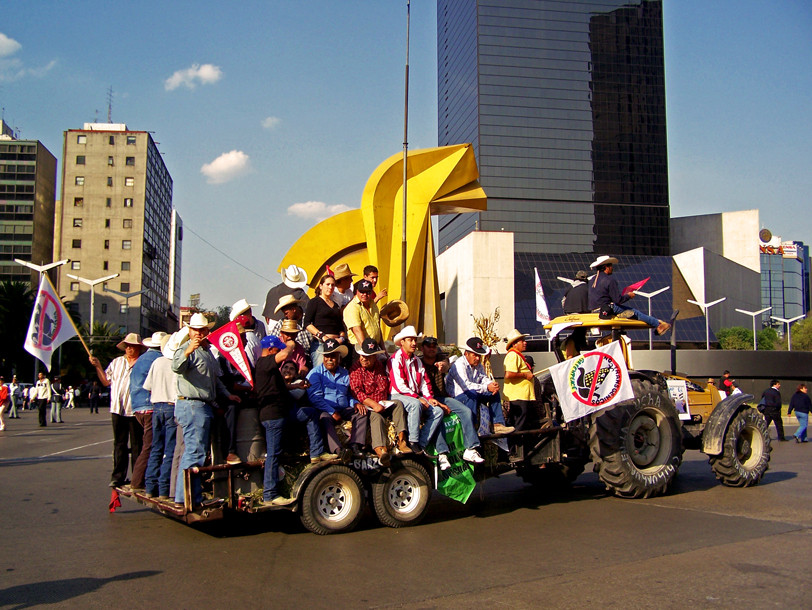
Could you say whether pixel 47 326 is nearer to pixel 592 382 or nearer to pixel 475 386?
pixel 475 386

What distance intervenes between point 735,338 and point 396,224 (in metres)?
59.6

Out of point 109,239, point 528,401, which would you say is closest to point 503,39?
point 109,239

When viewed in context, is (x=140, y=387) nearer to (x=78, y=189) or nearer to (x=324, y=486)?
(x=324, y=486)

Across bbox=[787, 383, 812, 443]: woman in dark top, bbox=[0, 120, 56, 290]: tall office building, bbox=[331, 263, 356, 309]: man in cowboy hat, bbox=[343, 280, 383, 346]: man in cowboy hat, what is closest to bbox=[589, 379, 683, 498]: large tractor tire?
bbox=[343, 280, 383, 346]: man in cowboy hat

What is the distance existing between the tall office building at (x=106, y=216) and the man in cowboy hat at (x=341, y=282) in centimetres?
7950

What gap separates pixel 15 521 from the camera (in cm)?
838

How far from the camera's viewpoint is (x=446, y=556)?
654 centimetres

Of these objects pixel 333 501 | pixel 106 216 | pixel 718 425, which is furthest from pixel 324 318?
pixel 106 216

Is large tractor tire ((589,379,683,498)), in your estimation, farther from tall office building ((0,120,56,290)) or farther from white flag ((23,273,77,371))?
tall office building ((0,120,56,290))

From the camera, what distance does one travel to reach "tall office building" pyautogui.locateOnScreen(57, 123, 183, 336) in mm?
84812

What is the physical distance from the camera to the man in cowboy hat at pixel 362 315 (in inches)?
351

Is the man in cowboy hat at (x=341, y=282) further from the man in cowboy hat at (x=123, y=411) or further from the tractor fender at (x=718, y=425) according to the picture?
the tractor fender at (x=718, y=425)

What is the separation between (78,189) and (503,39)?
69036 mm

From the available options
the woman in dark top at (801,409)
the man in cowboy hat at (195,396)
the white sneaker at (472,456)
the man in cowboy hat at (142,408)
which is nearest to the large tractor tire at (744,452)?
the white sneaker at (472,456)
